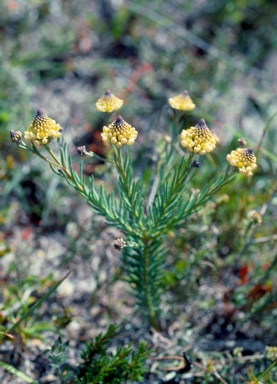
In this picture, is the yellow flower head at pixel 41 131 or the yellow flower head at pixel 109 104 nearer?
the yellow flower head at pixel 41 131

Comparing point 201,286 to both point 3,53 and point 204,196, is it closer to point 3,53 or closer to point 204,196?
point 204,196

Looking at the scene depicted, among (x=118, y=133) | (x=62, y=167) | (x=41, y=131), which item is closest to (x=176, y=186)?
(x=118, y=133)

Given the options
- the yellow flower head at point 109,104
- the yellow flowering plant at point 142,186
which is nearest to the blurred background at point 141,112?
the yellow flowering plant at point 142,186

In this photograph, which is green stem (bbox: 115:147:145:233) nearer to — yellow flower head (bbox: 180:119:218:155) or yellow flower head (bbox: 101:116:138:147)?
yellow flower head (bbox: 101:116:138:147)

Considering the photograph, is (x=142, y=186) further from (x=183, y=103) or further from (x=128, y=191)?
(x=183, y=103)

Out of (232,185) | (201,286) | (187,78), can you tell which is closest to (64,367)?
(201,286)

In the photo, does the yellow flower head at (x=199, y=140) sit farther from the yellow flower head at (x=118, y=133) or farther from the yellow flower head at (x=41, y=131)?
the yellow flower head at (x=41, y=131)

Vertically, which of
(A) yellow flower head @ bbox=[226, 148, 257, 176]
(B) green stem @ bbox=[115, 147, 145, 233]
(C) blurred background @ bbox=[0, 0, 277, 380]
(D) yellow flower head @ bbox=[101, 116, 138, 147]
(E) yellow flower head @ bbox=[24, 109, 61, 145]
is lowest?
(C) blurred background @ bbox=[0, 0, 277, 380]

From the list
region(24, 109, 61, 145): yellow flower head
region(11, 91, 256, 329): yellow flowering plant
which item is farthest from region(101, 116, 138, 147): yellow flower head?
region(24, 109, 61, 145): yellow flower head

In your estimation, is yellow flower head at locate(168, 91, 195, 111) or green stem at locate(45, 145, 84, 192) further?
yellow flower head at locate(168, 91, 195, 111)
